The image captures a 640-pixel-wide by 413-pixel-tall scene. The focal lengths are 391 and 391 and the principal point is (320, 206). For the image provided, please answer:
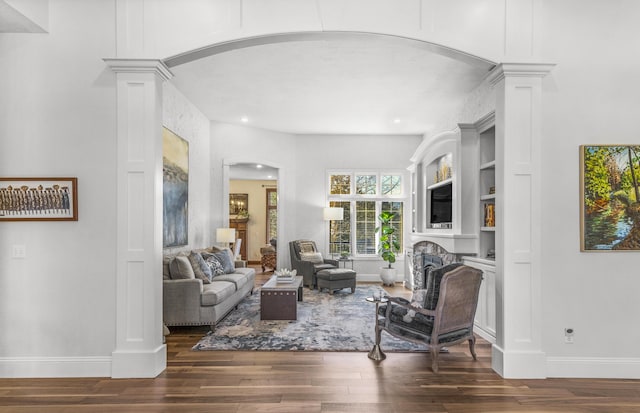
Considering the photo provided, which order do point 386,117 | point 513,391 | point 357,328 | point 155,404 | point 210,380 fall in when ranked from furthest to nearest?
1. point 386,117
2. point 357,328
3. point 210,380
4. point 513,391
5. point 155,404

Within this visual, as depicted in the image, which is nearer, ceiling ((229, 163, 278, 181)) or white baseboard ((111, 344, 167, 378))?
white baseboard ((111, 344, 167, 378))

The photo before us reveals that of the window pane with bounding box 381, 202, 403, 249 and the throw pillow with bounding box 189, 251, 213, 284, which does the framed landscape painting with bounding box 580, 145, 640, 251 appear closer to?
the throw pillow with bounding box 189, 251, 213, 284

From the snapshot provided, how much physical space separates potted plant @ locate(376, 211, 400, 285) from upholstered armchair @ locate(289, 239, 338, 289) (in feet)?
3.78

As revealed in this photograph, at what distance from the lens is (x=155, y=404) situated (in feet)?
9.27

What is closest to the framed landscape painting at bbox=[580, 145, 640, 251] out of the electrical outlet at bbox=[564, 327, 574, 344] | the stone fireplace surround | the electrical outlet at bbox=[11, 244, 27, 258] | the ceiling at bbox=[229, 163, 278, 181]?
the electrical outlet at bbox=[564, 327, 574, 344]

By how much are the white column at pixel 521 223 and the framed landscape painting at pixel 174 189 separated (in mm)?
4363

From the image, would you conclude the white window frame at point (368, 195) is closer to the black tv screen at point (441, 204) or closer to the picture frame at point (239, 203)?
the black tv screen at point (441, 204)

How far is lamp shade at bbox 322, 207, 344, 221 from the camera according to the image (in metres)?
8.42

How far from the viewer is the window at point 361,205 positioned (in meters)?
8.91

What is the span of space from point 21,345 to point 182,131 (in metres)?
3.87

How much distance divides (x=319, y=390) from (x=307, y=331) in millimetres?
1654

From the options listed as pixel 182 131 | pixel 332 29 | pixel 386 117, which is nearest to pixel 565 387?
pixel 332 29

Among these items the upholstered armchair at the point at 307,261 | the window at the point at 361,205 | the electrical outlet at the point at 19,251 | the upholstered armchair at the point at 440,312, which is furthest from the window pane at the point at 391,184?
the electrical outlet at the point at 19,251

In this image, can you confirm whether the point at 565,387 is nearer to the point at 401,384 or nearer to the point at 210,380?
the point at 401,384
